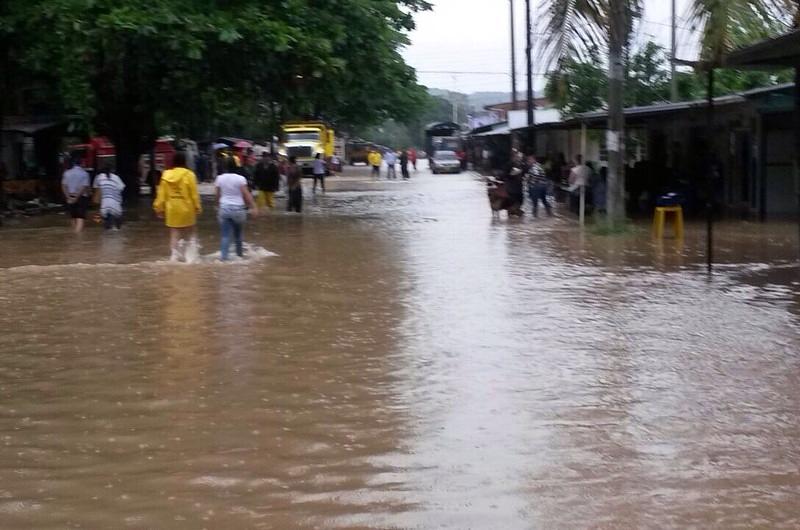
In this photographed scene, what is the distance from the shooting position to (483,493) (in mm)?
5969

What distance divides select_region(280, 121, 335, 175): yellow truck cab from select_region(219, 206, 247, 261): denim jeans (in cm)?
3730

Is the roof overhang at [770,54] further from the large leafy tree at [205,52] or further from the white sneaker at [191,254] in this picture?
the large leafy tree at [205,52]

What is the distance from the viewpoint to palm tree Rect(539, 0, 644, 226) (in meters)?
19.7

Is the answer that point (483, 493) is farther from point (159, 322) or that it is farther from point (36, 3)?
point (36, 3)

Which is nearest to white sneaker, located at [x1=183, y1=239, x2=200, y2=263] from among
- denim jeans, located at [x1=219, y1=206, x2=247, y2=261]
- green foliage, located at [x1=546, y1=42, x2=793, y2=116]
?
denim jeans, located at [x1=219, y1=206, x2=247, y2=261]

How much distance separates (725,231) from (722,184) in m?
5.67

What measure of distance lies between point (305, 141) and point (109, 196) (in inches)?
1393

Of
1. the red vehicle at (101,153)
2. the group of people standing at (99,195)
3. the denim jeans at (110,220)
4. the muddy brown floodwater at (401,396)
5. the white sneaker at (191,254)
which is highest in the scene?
the red vehicle at (101,153)

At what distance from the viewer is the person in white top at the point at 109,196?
21.3 m

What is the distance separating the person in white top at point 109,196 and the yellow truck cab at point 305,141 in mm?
31430

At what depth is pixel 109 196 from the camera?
2191 cm

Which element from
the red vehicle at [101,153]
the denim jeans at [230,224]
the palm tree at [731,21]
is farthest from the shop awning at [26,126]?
the palm tree at [731,21]

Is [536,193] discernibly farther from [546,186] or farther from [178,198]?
[178,198]

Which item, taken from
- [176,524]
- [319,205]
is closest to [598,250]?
[176,524]
